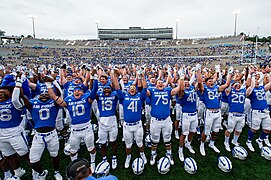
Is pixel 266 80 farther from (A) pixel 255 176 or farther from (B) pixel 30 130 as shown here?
(B) pixel 30 130

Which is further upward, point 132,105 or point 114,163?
point 132,105

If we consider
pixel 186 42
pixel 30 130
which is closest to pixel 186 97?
pixel 30 130

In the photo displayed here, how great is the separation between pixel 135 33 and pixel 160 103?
69.9 m

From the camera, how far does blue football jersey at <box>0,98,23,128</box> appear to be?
3.51m

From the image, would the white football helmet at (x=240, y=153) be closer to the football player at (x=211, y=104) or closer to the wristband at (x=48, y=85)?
the football player at (x=211, y=104)

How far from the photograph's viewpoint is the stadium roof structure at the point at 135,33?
6919 centimetres

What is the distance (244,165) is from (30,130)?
7.07 m

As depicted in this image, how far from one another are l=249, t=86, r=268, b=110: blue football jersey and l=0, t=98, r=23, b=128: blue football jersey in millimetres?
6079

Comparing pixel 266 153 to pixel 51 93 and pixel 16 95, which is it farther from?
pixel 16 95

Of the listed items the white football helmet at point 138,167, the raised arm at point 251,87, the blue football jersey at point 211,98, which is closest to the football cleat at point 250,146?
the raised arm at point 251,87

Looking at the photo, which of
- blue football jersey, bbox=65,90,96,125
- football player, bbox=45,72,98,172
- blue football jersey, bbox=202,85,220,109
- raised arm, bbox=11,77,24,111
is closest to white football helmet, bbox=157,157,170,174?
football player, bbox=45,72,98,172

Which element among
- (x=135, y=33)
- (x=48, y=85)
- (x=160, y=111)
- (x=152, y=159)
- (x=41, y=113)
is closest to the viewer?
(x=48, y=85)

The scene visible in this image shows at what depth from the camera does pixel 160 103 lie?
438 centimetres

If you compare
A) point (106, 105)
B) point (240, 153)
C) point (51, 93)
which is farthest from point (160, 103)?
point (240, 153)
